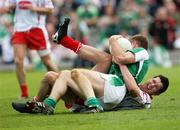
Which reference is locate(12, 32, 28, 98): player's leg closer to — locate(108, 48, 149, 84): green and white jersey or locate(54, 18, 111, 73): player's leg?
locate(54, 18, 111, 73): player's leg

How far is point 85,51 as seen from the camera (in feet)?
42.4

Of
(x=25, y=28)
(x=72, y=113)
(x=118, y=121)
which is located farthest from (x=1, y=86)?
(x=118, y=121)

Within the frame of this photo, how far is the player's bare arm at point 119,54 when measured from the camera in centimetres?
1227

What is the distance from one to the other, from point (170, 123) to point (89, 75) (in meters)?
1.92

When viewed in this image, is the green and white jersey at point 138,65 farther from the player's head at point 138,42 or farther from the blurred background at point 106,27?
the blurred background at point 106,27

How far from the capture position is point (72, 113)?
12617 millimetres

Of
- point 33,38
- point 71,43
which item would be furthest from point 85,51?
point 33,38

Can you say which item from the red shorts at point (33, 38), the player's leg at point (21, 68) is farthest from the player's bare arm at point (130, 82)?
the red shorts at point (33, 38)

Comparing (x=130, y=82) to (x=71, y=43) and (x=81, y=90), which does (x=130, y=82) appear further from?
(x=71, y=43)

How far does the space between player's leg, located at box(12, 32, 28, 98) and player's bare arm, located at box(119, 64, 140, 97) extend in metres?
4.83

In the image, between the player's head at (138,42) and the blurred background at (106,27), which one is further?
the blurred background at (106,27)

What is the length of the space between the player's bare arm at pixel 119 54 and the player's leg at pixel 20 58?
4.59 metres

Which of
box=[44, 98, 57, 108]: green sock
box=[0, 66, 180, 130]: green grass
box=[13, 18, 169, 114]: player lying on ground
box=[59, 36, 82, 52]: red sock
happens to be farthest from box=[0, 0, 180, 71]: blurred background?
box=[44, 98, 57, 108]: green sock

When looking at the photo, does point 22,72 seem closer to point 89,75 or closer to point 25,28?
point 25,28
